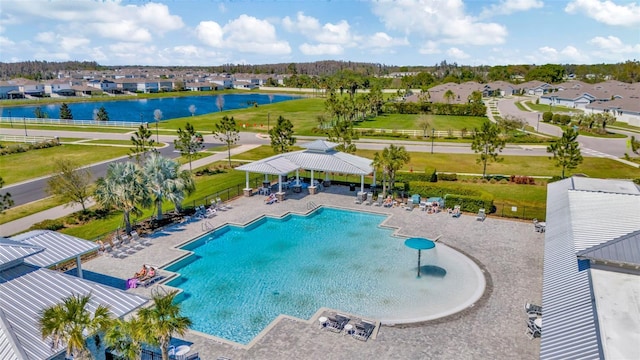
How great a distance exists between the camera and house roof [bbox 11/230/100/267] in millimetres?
20391

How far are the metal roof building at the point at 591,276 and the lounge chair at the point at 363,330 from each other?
7366 mm

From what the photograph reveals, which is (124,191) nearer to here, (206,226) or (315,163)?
(206,226)

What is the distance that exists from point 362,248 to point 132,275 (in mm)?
14421

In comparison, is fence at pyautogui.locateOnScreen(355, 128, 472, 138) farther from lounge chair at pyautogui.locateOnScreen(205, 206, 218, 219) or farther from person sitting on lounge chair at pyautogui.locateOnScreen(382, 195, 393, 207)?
lounge chair at pyautogui.locateOnScreen(205, 206, 218, 219)

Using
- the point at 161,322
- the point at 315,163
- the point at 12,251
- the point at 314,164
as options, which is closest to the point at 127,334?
the point at 161,322

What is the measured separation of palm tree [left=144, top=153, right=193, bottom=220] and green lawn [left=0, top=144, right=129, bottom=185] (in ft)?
75.3

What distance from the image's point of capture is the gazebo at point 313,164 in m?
38.7

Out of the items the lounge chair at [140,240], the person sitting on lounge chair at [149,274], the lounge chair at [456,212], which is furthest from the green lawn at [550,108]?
the person sitting on lounge chair at [149,274]

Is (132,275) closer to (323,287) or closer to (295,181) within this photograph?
(323,287)

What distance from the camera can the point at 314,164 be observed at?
40219mm

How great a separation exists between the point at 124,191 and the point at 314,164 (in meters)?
16.7

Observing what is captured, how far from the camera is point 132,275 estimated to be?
82.0ft

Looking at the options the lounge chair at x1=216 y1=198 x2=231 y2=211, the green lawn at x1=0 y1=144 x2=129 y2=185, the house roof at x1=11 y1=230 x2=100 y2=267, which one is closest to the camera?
the house roof at x1=11 y1=230 x2=100 y2=267

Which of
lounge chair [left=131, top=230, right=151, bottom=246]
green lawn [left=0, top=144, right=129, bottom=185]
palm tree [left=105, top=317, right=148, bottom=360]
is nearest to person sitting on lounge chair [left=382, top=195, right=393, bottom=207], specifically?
lounge chair [left=131, top=230, right=151, bottom=246]
